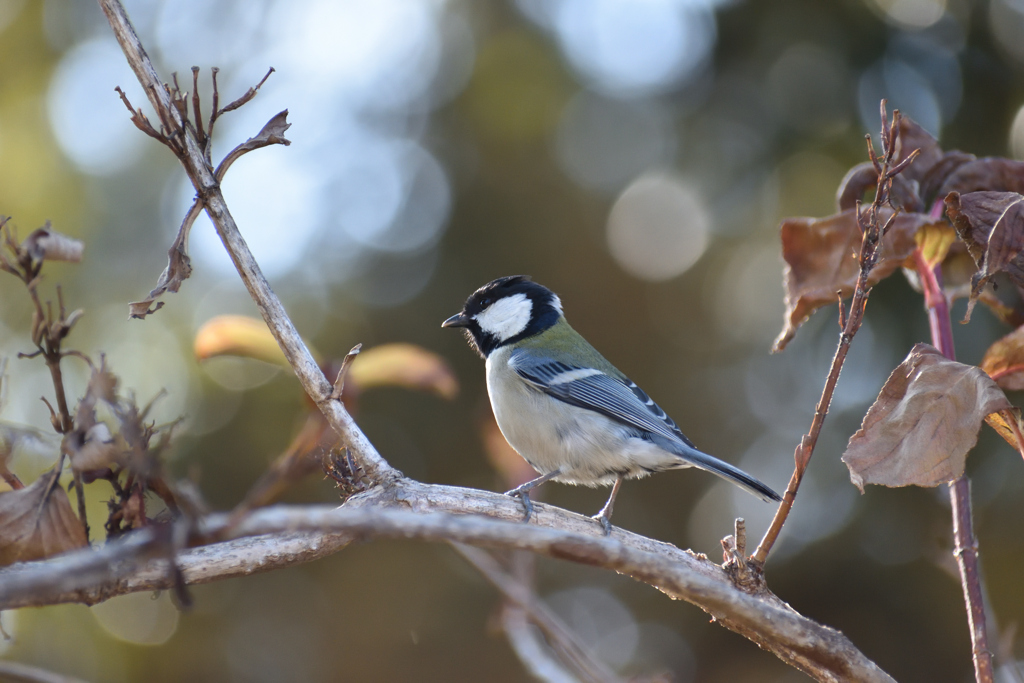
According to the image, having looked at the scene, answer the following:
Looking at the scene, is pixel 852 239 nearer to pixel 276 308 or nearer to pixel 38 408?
pixel 276 308

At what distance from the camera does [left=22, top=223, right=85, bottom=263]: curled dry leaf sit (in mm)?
1005

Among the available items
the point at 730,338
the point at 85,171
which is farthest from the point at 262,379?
the point at 730,338

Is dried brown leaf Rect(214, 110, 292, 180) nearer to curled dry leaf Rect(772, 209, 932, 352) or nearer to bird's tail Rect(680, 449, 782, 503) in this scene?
curled dry leaf Rect(772, 209, 932, 352)

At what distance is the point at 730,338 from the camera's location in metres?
4.02

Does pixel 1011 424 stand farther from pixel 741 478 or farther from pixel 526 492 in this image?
pixel 526 492

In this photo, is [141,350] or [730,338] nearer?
[141,350]

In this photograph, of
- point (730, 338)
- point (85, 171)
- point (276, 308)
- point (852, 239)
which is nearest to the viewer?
point (276, 308)

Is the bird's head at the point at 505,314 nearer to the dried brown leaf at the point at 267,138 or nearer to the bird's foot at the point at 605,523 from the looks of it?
the bird's foot at the point at 605,523

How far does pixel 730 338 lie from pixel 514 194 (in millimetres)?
1412

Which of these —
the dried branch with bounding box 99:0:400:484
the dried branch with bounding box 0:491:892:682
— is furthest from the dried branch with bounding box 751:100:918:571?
the dried branch with bounding box 99:0:400:484

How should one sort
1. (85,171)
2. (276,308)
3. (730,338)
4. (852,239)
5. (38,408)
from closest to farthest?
(276,308) → (852,239) → (38,408) → (85,171) → (730,338)

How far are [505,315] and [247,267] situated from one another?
6.18 ft

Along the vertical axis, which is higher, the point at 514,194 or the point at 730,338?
the point at 514,194

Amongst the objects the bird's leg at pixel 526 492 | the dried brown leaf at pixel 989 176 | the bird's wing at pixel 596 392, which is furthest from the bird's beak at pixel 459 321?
the dried brown leaf at pixel 989 176
